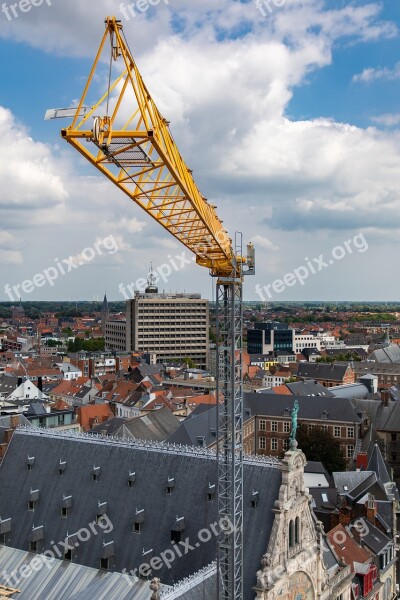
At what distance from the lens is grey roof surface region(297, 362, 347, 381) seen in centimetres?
15488

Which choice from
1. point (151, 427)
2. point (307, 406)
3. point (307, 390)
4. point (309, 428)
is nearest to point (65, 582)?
point (151, 427)

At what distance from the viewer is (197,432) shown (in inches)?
3268

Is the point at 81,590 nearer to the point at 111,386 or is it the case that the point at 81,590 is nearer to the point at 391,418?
the point at 391,418

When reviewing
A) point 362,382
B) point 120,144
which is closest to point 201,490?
point 120,144

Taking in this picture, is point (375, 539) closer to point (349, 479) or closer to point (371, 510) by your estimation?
point (371, 510)

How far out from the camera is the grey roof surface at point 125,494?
119 ft

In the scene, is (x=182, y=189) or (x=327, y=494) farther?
(x=327, y=494)

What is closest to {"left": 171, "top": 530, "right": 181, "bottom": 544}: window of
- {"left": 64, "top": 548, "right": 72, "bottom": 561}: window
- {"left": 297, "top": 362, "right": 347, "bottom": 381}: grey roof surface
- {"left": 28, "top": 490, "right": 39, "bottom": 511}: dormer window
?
{"left": 64, "top": 548, "right": 72, "bottom": 561}: window

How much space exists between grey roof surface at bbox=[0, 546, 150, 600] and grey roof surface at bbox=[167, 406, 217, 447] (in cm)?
3998

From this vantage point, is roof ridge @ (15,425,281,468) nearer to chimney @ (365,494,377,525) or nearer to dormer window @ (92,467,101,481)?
dormer window @ (92,467,101,481)

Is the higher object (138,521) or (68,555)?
(138,521)

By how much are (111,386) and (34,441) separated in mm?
100563

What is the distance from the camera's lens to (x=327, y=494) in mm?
66688

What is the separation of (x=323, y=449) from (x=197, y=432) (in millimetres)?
20378
